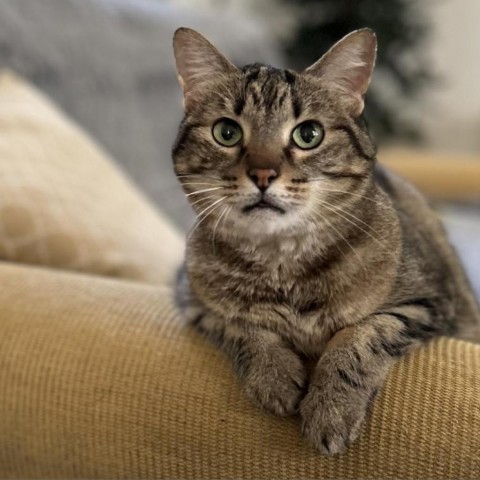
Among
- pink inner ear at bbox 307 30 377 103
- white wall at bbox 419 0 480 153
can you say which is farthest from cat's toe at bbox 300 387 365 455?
white wall at bbox 419 0 480 153

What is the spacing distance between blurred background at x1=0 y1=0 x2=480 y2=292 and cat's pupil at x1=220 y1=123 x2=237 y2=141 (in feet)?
3.14

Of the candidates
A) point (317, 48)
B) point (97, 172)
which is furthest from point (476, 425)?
point (317, 48)

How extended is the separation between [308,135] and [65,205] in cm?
58

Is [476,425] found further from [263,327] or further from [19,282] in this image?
[19,282]

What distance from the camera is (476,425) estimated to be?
0.77 meters

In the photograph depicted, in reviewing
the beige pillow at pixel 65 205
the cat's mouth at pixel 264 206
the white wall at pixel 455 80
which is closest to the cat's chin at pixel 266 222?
the cat's mouth at pixel 264 206

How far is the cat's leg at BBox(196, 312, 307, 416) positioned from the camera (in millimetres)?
826

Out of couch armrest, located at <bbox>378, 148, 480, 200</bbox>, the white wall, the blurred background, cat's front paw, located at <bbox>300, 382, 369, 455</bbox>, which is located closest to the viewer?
cat's front paw, located at <bbox>300, 382, 369, 455</bbox>

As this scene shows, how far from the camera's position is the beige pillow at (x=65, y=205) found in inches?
49.0

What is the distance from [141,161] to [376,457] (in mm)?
1407

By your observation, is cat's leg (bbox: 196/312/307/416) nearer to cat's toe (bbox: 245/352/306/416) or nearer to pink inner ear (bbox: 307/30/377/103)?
cat's toe (bbox: 245/352/306/416)

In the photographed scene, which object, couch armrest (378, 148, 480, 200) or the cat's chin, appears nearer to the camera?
the cat's chin

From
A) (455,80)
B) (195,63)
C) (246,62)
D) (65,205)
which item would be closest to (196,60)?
(195,63)

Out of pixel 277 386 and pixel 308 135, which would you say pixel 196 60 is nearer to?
pixel 308 135
